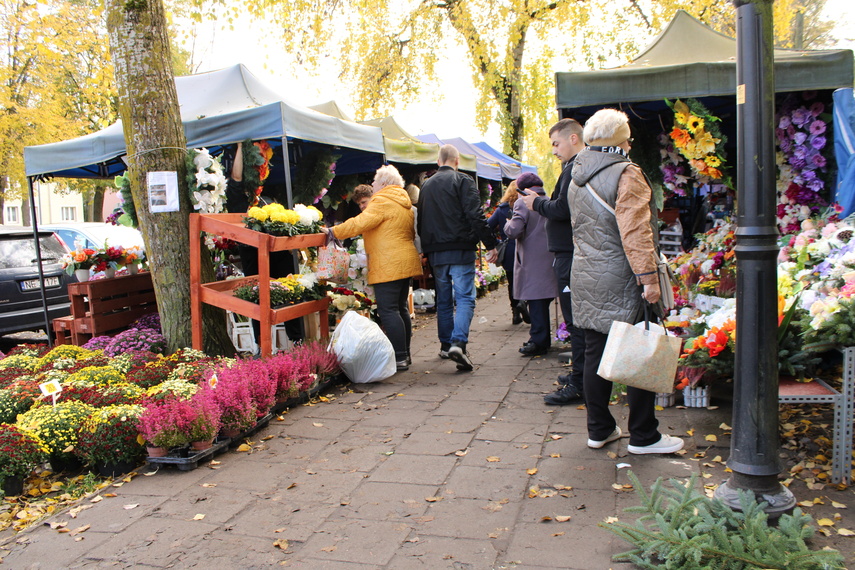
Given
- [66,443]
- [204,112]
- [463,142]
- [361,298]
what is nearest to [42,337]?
[204,112]

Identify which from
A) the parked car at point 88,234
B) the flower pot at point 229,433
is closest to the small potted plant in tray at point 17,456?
the flower pot at point 229,433

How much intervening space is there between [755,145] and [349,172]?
328 inches

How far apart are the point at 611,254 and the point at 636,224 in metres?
0.24

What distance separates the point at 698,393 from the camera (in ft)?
14.7

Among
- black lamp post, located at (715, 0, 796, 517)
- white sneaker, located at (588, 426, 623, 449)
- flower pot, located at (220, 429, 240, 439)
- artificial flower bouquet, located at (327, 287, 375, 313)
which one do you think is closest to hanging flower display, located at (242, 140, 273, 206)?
artificial flower bouquet, located at (327, 287, 375, 313)

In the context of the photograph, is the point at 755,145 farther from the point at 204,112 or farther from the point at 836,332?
the point at 204,112

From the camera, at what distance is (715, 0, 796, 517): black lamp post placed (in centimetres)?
254

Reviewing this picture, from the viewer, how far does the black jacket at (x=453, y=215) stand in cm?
594

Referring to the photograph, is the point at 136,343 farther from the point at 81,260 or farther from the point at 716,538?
the point at 716,538

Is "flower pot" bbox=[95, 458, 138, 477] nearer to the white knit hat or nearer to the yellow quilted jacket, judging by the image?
the yellow quilted jacket

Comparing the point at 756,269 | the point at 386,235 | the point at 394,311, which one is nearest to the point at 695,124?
the point at 386,235

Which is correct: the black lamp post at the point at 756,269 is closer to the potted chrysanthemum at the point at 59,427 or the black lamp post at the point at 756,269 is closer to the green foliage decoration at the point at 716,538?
the green foliage decoration at the point at 716,538

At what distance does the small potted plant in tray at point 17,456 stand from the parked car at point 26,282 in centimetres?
497

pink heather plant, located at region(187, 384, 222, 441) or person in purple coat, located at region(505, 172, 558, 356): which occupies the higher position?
person in purple coat, located at region(505, 172, 558, 356)
